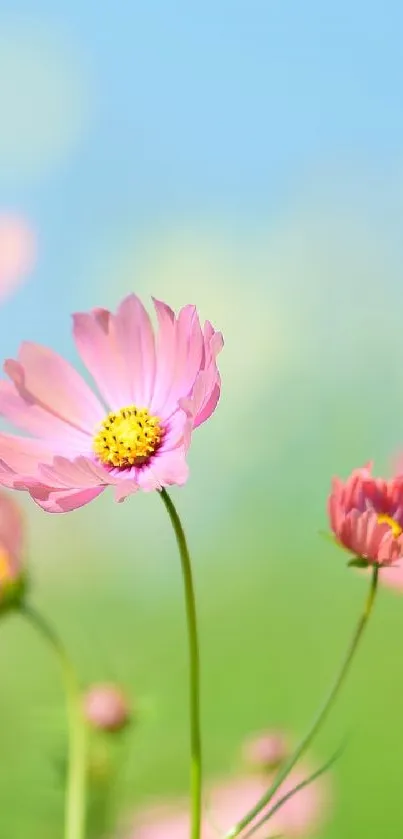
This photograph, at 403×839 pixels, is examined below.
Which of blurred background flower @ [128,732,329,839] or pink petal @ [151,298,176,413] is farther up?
pink petal @ [151,298,176,413]

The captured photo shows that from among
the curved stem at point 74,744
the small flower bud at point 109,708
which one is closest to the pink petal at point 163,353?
the curved stem at point 74,744

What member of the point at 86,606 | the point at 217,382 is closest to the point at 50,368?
the point at 217,382

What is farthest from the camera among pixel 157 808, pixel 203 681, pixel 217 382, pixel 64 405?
pixel 203 681

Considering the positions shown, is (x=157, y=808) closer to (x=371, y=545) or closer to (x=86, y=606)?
(x=86, y=606)

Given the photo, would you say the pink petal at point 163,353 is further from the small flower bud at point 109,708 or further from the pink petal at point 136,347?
the small flower bud at point 109,708

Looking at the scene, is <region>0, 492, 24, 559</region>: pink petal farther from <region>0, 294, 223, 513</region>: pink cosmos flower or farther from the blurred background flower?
the blurred background flower

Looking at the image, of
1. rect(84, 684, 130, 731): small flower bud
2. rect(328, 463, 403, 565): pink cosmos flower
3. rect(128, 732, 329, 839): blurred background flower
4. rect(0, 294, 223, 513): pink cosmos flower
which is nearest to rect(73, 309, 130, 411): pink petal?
rect(0, 294, 223, 513): pink cosmos flower
